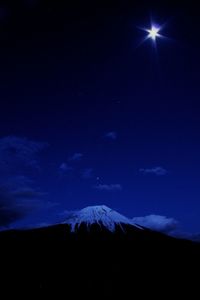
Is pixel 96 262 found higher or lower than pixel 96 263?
higher

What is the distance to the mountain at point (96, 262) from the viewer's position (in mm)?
115188

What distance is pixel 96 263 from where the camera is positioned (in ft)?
461

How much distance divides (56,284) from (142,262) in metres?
39.9

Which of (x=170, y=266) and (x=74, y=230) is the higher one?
(x=74, y=230)

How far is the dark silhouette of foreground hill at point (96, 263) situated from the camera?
115500 millimetres

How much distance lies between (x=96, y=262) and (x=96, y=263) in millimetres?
1250

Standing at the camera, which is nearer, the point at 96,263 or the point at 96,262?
the point at 96,263

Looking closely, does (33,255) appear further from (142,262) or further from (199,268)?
(199,268)

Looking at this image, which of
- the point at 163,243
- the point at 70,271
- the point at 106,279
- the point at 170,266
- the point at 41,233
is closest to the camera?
the point at 106,279

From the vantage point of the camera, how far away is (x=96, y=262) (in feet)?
465

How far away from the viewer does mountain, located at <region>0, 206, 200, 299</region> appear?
4535 inches

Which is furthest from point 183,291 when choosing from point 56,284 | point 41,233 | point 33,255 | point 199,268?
point 41,233

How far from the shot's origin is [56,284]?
120 m

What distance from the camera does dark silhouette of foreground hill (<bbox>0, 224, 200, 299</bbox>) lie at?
379 feet
